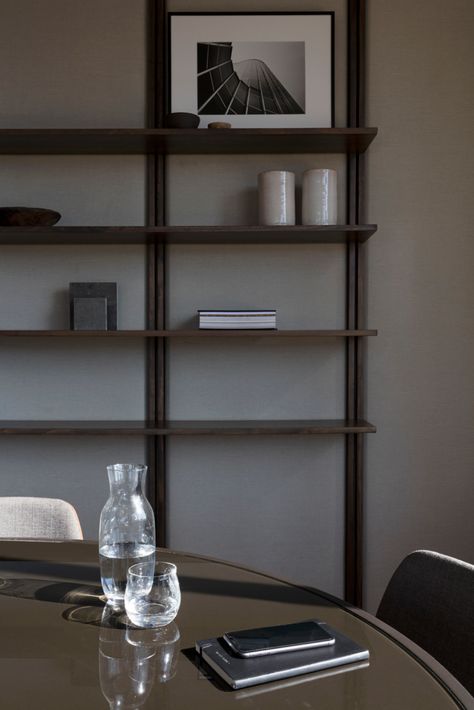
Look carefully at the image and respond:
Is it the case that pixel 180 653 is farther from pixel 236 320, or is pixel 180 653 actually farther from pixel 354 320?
pixel 354 320

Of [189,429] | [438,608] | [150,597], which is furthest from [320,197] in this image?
[150,597]

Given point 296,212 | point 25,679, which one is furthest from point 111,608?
point 296,212

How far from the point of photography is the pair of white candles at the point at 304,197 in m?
2.56

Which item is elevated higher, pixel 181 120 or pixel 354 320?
pixel 181 120

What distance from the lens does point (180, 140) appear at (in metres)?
2.56

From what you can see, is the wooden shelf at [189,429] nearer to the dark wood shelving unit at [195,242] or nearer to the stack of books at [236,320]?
the dark wood shelving unit at [195,242]

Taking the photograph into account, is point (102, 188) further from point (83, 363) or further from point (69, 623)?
point (69, 623)

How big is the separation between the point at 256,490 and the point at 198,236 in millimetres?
944

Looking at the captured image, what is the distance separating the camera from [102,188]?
2.74 metres

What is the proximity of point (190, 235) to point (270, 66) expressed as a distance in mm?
712

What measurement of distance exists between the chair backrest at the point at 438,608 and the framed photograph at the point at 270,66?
1.85 m

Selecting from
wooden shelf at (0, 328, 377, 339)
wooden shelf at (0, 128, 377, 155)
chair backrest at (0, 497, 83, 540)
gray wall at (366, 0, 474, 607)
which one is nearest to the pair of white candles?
wooden shelf at (0, 128, 377, 155)

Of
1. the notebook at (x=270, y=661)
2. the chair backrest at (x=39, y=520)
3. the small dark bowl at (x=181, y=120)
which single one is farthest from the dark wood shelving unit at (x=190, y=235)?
the notebook at (x=270, y=661)

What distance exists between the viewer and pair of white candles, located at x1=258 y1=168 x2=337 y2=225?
2559mm
